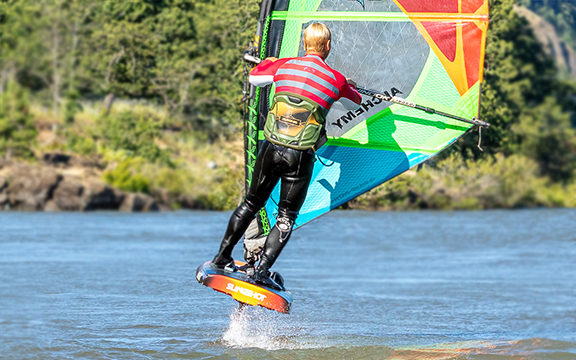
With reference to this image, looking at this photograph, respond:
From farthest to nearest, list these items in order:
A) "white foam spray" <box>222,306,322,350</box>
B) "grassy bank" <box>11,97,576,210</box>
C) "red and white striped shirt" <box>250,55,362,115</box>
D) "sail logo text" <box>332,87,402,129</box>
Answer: "grassy bank" <box>11,97,576,210</box>, "sail logo text" <box>332,87,402,129</box>, "white foam spray" <box>222,306,322,350</box>, "red and white striped shirt" <box>250,55,362,115</box>

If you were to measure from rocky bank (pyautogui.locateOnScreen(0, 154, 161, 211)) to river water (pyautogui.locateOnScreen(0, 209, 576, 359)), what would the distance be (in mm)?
1432

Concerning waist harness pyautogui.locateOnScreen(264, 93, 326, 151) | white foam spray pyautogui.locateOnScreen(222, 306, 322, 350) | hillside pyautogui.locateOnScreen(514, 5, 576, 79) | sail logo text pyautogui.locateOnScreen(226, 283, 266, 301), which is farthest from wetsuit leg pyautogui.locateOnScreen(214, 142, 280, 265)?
hillside pyautogui.locateOnScreen(514, 5, 576, 79)

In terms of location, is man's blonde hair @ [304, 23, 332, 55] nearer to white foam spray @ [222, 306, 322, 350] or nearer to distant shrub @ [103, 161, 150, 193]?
white foam spray @ [222, 306, 322, 350]

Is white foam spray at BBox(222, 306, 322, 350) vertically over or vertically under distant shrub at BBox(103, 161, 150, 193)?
over

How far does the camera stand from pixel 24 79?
1627 centimetres

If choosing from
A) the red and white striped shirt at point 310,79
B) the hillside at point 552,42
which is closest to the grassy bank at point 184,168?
the hillside at point 552,42

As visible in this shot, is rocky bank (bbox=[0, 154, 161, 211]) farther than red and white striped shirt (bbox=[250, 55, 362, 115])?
Yes

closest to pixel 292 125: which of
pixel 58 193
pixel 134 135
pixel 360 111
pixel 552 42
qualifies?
pixel 360 111

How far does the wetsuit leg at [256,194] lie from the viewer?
4.38 metres

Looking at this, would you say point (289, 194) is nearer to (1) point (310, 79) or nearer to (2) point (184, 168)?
(1) point (310, 79)

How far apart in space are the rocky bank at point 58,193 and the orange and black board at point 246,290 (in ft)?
33.3

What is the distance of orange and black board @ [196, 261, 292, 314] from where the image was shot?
4.45m

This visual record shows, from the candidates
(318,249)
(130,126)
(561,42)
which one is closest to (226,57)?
(130,126)

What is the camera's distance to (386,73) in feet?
17.5
